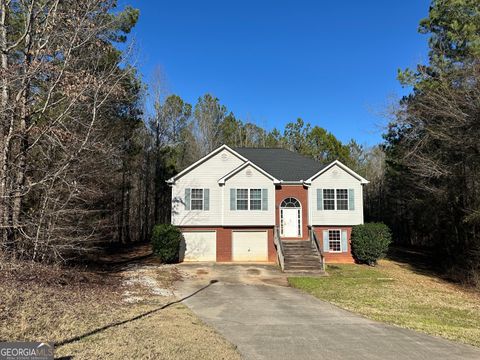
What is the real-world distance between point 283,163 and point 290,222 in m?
4.85

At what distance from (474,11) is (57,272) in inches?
904

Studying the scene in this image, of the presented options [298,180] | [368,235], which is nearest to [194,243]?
[298,180]

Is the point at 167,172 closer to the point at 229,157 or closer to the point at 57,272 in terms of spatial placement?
the point at 229,157

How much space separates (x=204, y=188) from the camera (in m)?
23.0

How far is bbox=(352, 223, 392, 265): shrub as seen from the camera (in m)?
22.3

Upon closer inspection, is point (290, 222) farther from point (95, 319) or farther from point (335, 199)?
point (95, 319)

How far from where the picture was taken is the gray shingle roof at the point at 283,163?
80.2 ft

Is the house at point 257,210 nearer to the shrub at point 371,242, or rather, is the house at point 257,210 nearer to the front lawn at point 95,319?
the shrub at point 371,242

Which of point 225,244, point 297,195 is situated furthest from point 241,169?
point 225,244

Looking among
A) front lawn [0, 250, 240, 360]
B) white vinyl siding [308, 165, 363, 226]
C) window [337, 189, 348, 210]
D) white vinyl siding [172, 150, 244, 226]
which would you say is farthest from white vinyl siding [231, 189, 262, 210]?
front lawn [0, 250, 240, 360]

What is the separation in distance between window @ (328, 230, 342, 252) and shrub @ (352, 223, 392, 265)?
1.16 meters

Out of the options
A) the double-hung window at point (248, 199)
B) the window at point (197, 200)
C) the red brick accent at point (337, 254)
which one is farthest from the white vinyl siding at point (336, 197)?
the window at point (197, 200)

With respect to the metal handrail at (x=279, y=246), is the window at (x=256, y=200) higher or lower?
higher

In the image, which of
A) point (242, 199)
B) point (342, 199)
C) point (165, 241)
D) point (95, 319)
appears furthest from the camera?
point (342, 199)
